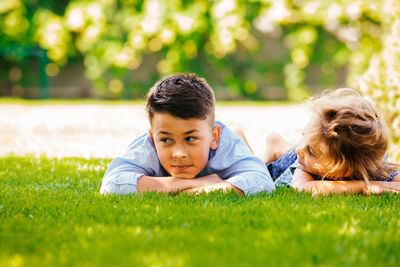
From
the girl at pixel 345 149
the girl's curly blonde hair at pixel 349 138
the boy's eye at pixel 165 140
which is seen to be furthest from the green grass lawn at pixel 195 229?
the boy's eye at pixel 165 140

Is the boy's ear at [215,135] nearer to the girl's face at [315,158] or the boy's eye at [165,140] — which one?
the boy's eye at [165,140]

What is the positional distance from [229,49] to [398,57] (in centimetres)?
1024

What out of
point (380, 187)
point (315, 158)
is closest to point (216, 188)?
point (315, 158)

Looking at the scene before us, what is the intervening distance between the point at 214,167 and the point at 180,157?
48 centimetres

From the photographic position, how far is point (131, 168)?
150 inches

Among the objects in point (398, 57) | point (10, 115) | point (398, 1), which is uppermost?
point (398, 1)

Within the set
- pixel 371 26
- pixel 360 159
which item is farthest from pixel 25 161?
pixel 371 26

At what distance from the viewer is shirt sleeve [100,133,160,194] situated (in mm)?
3604

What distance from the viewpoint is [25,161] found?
5344 millimetres

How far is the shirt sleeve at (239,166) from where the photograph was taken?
11.9 feet

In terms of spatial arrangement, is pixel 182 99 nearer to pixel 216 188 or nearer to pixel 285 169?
pixel 216 188

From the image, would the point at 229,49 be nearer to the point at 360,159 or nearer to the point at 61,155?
the point at 61,155

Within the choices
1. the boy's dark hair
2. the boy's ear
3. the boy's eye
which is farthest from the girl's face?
the boy's eye

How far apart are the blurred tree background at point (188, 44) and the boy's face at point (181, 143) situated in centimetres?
1202
